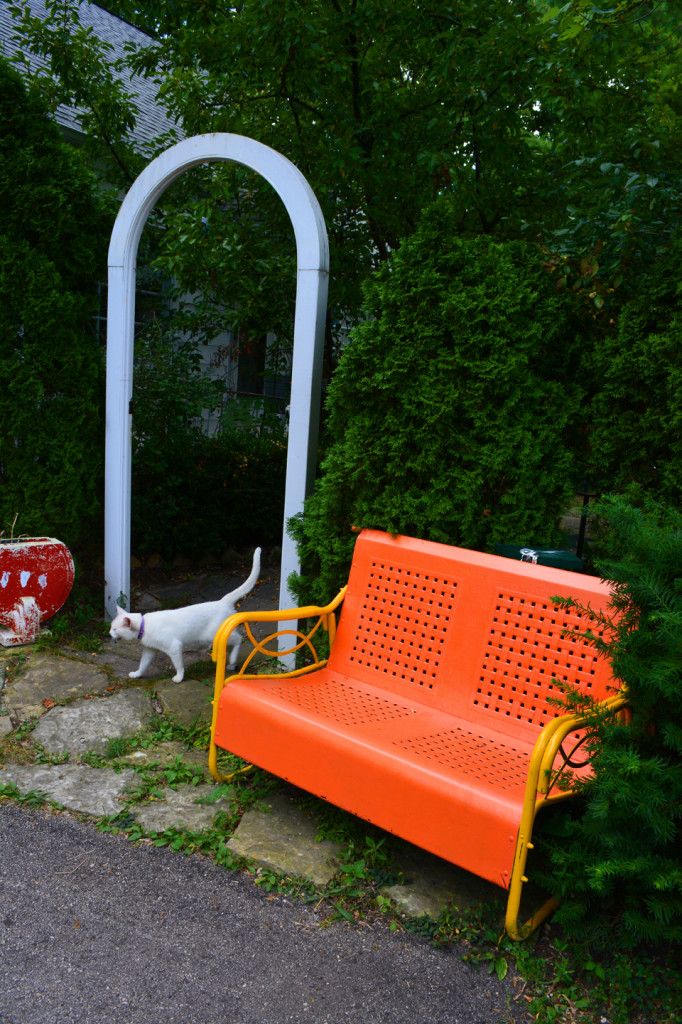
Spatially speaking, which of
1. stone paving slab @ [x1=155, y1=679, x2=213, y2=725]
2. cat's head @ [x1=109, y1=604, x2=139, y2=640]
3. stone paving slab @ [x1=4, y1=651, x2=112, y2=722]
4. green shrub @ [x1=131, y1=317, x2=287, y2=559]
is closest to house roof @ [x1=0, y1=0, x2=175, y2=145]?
green shrub @ [x1=131, y1=317, x2=287, y2=559]

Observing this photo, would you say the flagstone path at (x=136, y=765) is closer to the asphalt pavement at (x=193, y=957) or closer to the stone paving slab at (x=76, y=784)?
the stone paving slab at (x=76, y=784)

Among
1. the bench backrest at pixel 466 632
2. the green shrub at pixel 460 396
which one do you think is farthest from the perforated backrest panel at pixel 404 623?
the green shrub at pixel 460 396

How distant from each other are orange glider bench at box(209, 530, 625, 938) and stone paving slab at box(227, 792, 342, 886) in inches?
11.1

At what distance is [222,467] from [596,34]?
14.3ft

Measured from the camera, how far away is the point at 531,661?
289cm

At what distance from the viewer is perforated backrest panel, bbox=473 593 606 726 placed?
279 centimetres

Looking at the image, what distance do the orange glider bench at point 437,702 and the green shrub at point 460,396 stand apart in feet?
1.10

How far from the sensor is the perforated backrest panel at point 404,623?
3.19m

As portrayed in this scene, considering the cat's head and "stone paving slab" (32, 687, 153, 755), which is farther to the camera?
→ the cat's head

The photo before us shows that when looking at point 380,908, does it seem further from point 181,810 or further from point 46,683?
point 46,683

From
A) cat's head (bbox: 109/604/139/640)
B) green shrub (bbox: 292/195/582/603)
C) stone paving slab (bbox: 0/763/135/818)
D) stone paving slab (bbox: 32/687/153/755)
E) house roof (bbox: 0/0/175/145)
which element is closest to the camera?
stone paving slab (bbox: 0/763/135/818)

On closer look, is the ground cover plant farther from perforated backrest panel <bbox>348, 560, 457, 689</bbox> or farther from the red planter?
the red planter

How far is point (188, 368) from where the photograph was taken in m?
6.66

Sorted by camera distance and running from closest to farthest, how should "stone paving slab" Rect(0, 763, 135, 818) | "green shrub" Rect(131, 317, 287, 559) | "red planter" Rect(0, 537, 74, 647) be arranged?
"stone paving slab" Rect(0, 763, 135, 818) → "red planter" Rect(0, 537, 74, 647) → "green shrub" Rect(131, 317, 287, 559)
